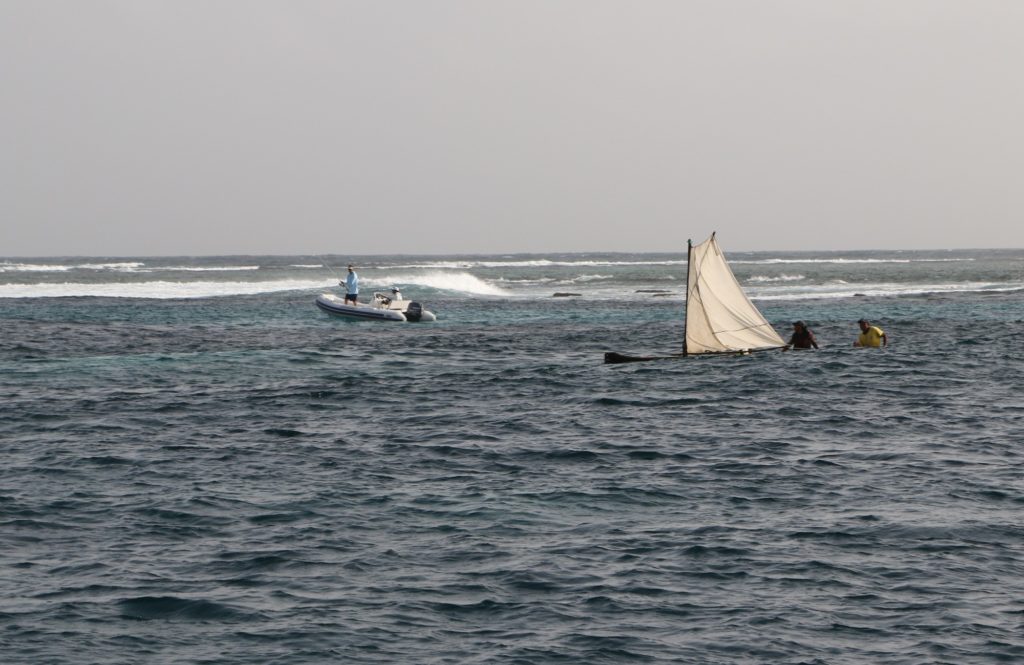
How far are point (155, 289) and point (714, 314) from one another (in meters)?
63.7

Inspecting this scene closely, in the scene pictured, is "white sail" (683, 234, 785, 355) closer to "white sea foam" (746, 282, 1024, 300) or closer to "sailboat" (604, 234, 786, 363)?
"sailboat" (604, 234, 786, 363)

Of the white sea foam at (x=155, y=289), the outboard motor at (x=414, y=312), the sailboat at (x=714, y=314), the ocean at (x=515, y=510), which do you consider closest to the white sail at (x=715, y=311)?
the sailboat at (x=714, y=314)

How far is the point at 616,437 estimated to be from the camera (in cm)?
2205

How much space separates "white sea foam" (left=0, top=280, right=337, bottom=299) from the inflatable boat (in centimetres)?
2732

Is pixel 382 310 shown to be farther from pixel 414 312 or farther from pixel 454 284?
pixel 454 284

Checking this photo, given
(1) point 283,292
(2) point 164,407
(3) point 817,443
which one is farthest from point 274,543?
(1) point 283,292

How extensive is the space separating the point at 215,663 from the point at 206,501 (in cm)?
631

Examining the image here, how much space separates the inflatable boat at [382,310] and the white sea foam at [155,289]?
2732 cm

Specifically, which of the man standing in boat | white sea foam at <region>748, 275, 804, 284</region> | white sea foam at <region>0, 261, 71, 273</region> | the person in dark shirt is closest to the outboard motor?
the man standing in boat

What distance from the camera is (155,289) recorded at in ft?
290

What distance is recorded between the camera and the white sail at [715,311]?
33469 mm

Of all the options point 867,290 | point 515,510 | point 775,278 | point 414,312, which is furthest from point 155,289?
point 515,510

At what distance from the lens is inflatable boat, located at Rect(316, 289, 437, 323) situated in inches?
2078

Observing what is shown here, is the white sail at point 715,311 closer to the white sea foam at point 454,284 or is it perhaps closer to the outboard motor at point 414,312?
the outboard motor at point 414,312
